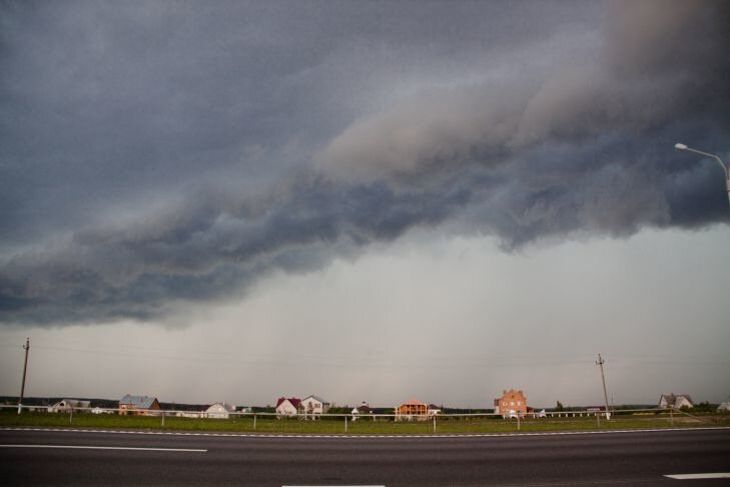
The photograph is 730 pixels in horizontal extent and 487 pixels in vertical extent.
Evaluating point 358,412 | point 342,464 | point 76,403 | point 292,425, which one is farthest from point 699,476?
point 76,403

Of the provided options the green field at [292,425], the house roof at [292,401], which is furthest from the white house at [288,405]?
the green field at [292,425]

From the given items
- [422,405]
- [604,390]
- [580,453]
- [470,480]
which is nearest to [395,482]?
[470,480]

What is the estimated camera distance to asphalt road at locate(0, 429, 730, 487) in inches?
365

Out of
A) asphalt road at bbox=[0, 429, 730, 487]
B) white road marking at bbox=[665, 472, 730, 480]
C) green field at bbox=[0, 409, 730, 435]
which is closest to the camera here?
asphalt road at bbox=[0, 429, 730, 487]

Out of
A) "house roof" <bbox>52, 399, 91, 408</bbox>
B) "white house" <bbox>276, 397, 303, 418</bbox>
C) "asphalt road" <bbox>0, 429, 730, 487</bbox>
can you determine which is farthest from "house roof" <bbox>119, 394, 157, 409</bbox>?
"asphalt road" <bbox>0, 429, 730, 487</bbox>

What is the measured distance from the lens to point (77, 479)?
8.95 metres

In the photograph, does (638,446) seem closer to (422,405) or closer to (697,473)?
(697,473)

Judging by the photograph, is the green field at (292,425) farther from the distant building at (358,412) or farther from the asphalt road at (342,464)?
the asphalt road at (342,464)

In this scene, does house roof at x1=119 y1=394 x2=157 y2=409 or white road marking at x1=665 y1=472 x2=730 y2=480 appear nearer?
white road marking at x1=665 y1=472 x2=730 y2=480

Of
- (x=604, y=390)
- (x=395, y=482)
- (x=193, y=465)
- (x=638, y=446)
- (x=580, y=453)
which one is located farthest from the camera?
(x=604, y=390)

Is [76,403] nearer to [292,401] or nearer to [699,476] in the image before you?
[292,401]

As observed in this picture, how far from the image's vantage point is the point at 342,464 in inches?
444

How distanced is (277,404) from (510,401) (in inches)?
2796

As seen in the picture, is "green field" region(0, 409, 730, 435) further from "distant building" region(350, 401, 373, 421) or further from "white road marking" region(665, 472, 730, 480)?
"white road marking" region(665, 472, 730, 480)
